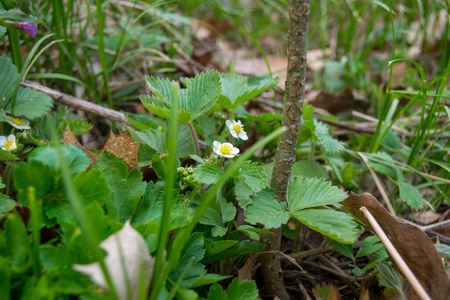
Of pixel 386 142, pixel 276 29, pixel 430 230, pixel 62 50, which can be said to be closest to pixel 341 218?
pixel 430 230

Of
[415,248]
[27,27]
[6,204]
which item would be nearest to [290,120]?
[415,248]

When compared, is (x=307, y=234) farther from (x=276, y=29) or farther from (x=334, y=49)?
(x=276, y=29)

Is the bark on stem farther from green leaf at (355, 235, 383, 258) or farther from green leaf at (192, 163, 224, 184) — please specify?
green leaf at (355, 235, 383, 258)

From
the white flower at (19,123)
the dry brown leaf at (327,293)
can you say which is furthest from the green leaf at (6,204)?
the dry brown leaf at (327,293)

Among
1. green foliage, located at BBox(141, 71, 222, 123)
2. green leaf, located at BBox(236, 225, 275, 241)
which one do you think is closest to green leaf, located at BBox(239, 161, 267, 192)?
green leaf, located at BBox(236, 225, 275, 241)

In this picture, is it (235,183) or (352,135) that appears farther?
(352,135)

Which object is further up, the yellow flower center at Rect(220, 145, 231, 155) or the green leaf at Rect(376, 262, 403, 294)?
the yellow flower center at Rect(220, 145, 231, 155)

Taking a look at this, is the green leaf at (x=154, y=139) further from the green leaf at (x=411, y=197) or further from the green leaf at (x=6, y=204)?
the green leaf at (x=411, y=197)
